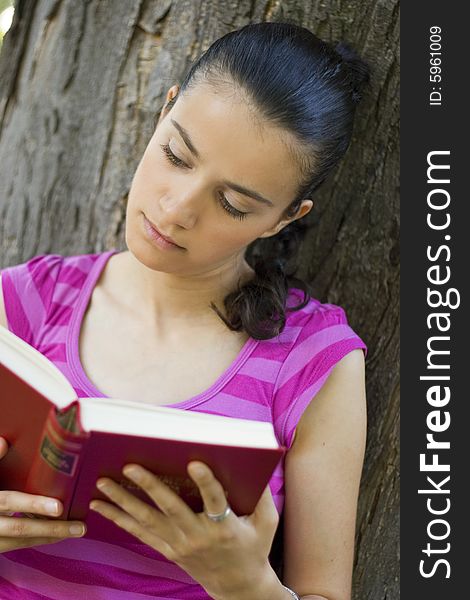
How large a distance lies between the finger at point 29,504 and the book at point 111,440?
0.04 feet

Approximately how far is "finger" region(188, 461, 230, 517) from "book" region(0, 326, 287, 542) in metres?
0.01

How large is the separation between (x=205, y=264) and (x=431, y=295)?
A: 606mm

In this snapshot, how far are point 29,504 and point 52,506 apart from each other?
44mm

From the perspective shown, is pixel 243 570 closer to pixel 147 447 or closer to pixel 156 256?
pixel 147 447

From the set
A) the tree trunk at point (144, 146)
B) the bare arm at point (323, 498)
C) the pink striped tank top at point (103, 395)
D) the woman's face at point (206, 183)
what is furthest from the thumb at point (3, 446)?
the tree trunk at point (144, 146)

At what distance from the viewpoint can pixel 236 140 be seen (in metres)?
1.51

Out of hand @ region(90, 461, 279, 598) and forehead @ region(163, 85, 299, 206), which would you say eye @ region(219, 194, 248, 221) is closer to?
forehead @ region(163, 85, 299, 206)

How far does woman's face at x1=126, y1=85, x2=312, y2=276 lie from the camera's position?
4.99 feet

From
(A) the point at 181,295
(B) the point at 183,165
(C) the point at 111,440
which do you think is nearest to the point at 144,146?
(A) the point at 181,295

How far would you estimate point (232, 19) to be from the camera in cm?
200

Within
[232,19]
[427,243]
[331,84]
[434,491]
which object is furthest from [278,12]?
[434,491]

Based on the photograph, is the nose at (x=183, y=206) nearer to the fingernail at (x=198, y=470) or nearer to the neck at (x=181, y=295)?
the neck at (x=181, y=295)

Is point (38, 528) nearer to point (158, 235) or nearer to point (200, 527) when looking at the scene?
point (200, 527)

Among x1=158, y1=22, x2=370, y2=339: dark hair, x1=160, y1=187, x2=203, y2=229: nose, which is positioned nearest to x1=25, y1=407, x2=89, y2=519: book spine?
x1=160, y1=187, x2=203, y2=229: nose
